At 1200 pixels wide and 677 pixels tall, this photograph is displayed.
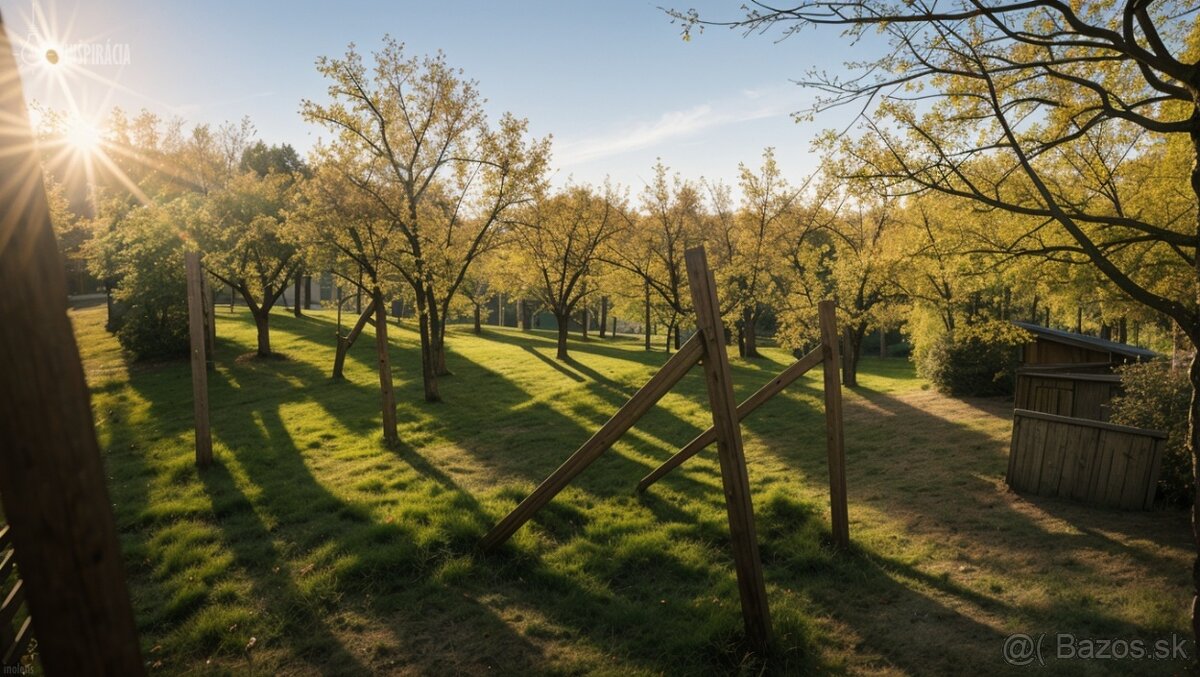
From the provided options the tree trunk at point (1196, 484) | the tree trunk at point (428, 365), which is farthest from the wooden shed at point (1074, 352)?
the tree trunk at point (428, 365)

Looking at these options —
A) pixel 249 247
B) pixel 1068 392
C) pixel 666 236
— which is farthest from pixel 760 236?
pixel 249 247

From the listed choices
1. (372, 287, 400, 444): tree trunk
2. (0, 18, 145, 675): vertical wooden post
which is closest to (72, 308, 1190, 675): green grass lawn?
(372, 287, 400, 444): tree trunk

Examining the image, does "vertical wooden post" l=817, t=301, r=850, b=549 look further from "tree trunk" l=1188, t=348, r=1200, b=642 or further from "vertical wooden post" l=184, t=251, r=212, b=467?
"vertical wooden post" l=184, t=251, r=212, b=467

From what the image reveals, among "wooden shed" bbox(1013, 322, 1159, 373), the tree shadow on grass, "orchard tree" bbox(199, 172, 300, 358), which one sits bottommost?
the tree shadow on grass

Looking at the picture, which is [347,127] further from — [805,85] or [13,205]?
[13,205]

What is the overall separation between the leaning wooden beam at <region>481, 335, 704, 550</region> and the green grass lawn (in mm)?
522

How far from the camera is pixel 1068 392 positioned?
13.4 meters

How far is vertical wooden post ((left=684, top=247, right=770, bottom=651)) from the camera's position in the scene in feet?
16.0

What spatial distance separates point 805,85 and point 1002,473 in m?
7.47

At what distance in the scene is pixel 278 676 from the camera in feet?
15.4

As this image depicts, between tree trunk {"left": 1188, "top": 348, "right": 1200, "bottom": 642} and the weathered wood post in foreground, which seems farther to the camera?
the weathered wood post in foreground

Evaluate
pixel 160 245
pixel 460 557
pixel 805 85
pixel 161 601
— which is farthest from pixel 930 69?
pixel 160 245

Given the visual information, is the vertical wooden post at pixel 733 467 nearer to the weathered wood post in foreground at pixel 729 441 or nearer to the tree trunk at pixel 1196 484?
the weathered wood post in foreground at pixel 729 441

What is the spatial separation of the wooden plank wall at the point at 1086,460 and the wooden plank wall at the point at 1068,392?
13.4 ft
